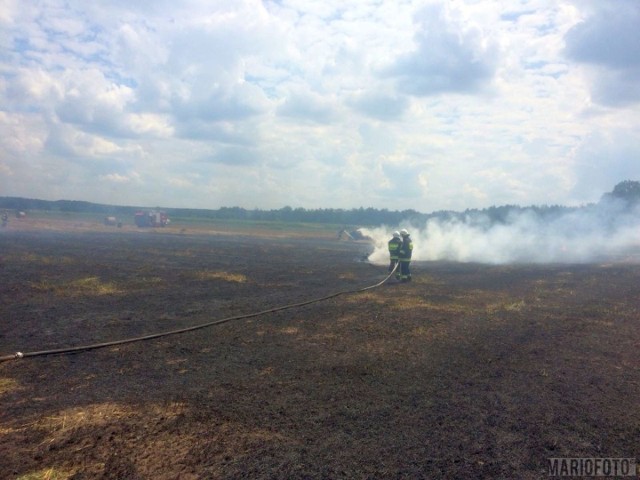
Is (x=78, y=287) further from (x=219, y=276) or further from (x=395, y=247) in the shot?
(x=395, y=247)

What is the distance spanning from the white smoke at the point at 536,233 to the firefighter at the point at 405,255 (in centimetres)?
1906

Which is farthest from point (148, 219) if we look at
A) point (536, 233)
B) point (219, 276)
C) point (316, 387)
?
point (316, 387)

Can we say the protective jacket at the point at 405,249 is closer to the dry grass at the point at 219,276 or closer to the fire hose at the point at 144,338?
the fire hose at the point at 144,338

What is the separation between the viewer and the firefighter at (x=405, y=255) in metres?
18.0

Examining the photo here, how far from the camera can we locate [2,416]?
5.19m

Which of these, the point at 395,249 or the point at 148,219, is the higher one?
the point at 148,219

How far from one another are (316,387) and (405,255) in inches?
488

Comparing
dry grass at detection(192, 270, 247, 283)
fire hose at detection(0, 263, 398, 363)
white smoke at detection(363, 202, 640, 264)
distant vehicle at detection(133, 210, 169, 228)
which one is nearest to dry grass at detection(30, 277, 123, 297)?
dry grass at detection(192, 270, 247, 283)

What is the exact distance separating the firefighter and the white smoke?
1906 centimetres

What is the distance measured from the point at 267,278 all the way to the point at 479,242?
28.1 m

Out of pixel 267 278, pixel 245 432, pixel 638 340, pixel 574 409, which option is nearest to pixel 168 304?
pixel 267 278

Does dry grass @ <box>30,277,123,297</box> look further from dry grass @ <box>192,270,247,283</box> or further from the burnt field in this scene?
dry grass @ <box>192,270,247,283</box>

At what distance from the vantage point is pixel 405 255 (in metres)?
18.1

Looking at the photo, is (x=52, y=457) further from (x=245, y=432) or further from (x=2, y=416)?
(x=245, y=432)
